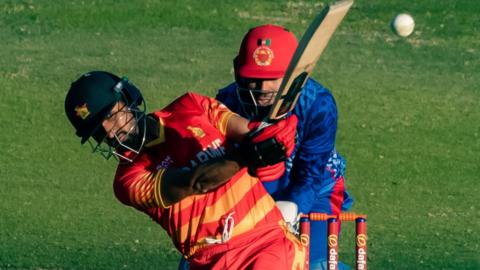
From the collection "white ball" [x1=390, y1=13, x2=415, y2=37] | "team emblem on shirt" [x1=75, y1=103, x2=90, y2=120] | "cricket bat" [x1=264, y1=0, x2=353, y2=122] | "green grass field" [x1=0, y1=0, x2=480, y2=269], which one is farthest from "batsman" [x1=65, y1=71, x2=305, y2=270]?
"white ball" [x1=390, y1=13, x2=415, y2=37]

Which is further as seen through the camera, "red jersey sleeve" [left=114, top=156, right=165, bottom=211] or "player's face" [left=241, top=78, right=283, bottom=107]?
"player's face" [left=241, top=78, right=283, bottom=107]

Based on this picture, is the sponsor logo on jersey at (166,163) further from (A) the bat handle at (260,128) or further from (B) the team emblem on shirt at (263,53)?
(B) the team emblem on shirt at (263,53)

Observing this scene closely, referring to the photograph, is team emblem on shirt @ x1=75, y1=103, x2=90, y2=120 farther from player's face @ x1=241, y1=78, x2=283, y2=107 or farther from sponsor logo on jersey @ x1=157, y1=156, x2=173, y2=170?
player's face @ x1=241, y1=78, x2=283, y2=107

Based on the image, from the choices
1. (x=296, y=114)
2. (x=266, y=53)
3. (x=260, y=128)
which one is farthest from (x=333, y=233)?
(x=260, y=128)

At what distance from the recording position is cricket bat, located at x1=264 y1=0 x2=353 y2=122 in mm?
6719

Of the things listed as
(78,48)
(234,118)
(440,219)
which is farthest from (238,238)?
(78,48)

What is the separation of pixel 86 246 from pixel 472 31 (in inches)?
274

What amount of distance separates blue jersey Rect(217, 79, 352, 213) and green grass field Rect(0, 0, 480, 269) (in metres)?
2.53

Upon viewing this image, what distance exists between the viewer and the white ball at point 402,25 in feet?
51.9

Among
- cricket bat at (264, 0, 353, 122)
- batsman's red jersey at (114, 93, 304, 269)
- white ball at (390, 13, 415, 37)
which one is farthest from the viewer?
white ball at (390, 13, 415, 37)

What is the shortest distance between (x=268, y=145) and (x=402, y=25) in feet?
31.6

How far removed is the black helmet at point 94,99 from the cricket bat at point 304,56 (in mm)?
795

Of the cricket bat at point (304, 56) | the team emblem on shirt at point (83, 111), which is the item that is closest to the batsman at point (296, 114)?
the cricket bat at point (304, 56)

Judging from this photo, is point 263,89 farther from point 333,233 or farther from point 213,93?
point 213,93
